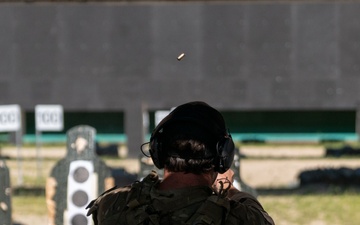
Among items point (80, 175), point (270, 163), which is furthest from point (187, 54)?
point (80, 175)

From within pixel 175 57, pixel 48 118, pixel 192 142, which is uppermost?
pixel 192 142

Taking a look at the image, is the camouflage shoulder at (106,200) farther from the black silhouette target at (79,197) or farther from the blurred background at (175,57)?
the blurred background at (175,57)

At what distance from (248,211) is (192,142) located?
0.95 feet

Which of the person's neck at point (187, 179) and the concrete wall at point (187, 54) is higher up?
the person's neck at point (187, 179)

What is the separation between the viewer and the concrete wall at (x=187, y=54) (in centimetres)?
2919

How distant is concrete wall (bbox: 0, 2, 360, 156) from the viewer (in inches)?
1149

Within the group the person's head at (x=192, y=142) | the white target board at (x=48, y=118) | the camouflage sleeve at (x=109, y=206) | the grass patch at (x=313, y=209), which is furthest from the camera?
the white target board at (x=48, y=118)

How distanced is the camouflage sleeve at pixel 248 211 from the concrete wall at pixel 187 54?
2615 cm

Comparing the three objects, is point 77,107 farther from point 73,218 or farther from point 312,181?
point 73,218

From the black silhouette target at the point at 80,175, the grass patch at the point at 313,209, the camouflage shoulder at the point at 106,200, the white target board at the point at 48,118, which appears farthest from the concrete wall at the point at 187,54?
the camouflage shoulder at the point at 106,200

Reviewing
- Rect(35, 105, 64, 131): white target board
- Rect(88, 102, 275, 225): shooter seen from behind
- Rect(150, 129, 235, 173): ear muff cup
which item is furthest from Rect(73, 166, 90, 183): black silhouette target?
Rect(35, 105, 64, 131): white target board

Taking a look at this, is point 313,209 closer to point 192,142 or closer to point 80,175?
point 80,175

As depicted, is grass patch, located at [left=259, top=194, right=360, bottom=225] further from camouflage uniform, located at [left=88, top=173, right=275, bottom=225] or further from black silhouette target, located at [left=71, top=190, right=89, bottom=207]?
camouflage uniform, located at [left=88, top=173, right=275, bottom=225]

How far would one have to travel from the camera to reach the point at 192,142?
280 cm
